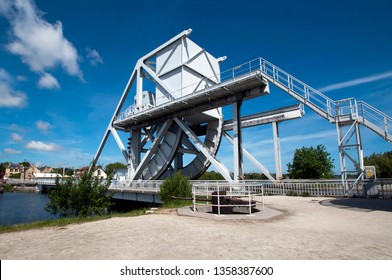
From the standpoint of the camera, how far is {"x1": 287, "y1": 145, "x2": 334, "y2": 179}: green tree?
28.8 m

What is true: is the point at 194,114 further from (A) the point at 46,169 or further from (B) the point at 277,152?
(A) the point at 46,169

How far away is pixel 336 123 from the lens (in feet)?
46.3

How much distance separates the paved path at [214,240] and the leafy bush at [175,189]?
18.3ft

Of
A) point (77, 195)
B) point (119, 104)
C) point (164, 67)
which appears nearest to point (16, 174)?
point (119, 104)

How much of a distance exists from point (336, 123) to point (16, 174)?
5153 inches

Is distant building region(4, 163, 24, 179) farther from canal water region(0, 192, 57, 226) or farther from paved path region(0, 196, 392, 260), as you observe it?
paved path region(0, 196, 392, 260)

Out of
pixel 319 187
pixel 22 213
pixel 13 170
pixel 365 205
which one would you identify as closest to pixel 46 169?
Result: pixel 13 170

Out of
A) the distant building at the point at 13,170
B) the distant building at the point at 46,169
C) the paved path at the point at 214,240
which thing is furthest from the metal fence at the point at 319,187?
the distant building at the point at 13,170

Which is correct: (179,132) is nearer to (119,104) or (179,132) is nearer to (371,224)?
(119,104)

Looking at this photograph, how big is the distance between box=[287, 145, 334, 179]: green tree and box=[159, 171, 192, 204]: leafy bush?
68.4 ft

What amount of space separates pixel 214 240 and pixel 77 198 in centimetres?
956

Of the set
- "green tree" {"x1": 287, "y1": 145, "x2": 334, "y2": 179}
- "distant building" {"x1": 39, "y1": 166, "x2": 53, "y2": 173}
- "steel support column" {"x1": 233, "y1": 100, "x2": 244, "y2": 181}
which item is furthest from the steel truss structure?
"distant building" {"x1": 39, "y1": 166, "x2": 53, "y2": 173}

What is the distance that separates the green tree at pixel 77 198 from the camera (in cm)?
1205

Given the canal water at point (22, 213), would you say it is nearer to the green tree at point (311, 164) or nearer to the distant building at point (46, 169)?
the green tree at point (311, 164)
